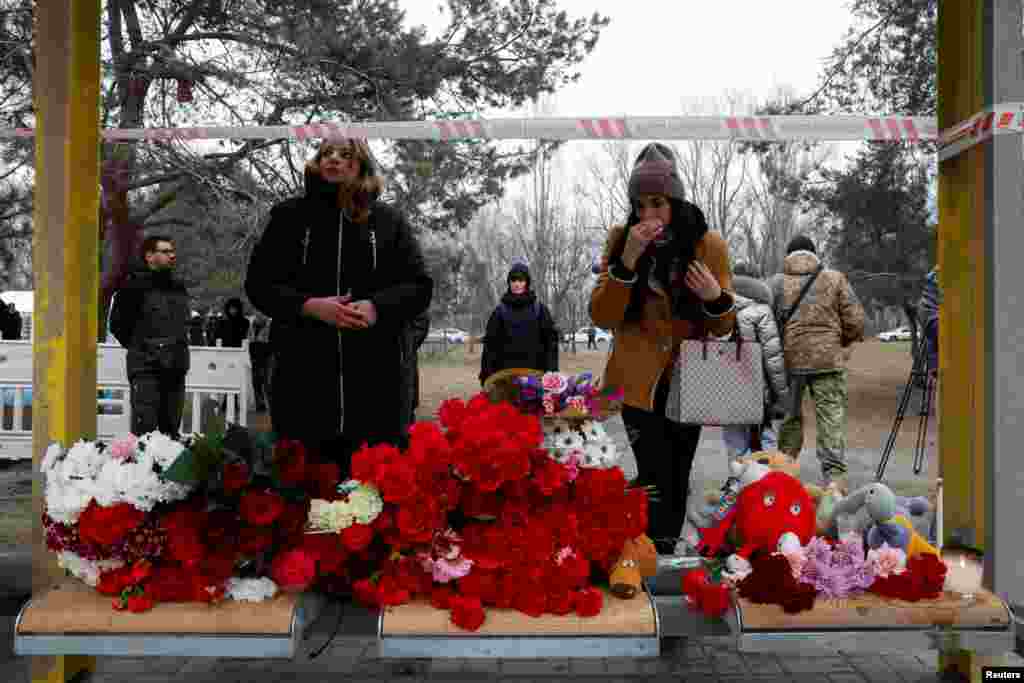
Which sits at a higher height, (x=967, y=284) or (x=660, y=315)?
(x=967, y=284)

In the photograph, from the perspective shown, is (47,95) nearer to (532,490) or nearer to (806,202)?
(532,490)

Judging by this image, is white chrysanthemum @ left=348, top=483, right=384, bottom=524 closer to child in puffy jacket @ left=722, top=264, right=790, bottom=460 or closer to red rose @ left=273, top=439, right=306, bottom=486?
red rose @ left=273, top=439, right=306, bottom=486

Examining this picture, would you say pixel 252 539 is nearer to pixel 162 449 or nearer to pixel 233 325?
pixel 162 449

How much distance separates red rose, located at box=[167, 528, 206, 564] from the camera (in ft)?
8.05

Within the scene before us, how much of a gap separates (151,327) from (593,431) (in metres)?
4.44

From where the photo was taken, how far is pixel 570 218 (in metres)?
12.6

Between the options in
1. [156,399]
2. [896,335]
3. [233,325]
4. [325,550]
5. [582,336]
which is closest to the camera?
[325,550]

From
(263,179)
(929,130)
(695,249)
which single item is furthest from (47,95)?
(263,179)

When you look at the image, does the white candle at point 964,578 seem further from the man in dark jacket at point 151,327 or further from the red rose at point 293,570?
the man in dark jacket at point 151,327

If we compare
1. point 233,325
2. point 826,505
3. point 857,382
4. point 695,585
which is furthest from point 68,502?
point 857,382

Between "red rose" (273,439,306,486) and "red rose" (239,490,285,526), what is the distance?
8 cm

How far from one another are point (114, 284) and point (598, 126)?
9.75m

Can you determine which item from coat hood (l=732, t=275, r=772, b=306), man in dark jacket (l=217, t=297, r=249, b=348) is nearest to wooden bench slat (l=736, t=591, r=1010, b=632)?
coat hood (l=732, t=275, r=772, b=306)

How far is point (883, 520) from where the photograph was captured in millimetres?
2680
